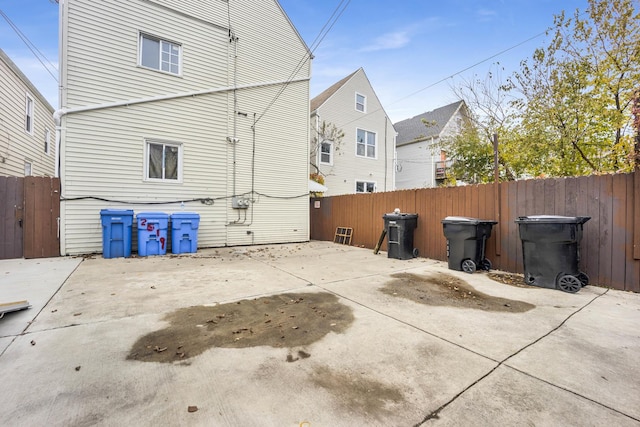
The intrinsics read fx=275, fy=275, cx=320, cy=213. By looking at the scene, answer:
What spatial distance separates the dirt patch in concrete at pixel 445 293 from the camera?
11.5 feet

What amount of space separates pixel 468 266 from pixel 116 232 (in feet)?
26.0

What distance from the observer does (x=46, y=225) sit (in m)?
6.55

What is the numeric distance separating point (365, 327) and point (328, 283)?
5.75ft

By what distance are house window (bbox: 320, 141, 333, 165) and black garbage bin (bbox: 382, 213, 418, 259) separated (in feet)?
25.6

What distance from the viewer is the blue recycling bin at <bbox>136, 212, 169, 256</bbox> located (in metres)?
6.89

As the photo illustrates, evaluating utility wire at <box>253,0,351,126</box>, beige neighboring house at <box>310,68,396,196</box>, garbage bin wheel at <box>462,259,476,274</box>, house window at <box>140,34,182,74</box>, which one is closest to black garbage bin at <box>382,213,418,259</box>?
garbage bin wheel at <box>462,259,476,274</box>

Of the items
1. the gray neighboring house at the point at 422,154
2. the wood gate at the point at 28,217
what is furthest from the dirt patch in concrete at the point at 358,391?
the gray neighboring house at the point at 422,154

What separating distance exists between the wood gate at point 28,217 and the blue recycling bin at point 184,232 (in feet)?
8.43

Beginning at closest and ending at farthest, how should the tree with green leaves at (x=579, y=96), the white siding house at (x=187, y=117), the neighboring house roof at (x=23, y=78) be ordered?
the tree with green leaves at (x=579, y=96) < the white siding house at (x=187, y=117) < the neighboring house roof at (x=23, y=78)

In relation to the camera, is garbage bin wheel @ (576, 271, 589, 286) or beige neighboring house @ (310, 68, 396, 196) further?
beige neighboring house @ (310, 68, 396, 196)

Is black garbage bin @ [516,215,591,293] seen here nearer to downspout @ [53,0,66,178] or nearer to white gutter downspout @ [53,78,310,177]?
white gutter downspout @ [53,78,310,177]

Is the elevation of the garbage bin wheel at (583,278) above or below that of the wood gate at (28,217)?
below

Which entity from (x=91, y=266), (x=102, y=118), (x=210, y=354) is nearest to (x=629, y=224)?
(x=210, y=354)

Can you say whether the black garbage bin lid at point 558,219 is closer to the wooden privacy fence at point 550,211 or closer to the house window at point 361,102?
the wooden privacy fence at point 550,211
